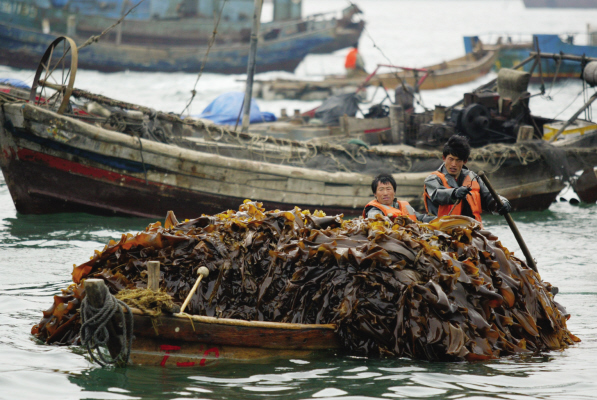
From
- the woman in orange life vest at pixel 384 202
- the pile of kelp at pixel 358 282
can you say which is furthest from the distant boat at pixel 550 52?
the pile of kelp at pixel 358 282

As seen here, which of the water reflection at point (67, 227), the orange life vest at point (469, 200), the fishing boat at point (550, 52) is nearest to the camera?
the orange life vest at point (469, 200)

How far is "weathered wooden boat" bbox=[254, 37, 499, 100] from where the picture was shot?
28.0 m

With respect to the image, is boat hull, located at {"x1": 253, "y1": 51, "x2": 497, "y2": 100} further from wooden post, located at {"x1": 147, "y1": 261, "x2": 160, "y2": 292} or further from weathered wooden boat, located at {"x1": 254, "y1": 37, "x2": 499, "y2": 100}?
wooden post, located at {"x1": 147, "y1": 261, "x2": 160, "y2": 292}

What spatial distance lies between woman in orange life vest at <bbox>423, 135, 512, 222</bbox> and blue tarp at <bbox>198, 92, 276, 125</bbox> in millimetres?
11996

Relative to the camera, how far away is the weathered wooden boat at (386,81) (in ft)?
92.0

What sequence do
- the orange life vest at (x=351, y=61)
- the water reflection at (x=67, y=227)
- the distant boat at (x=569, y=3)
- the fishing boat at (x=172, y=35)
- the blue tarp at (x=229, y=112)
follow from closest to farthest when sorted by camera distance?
the water reflection at (x=67, y=227), the blue tarp at (x=229, y=112), the orange life vest at (x=351, y=61), the fishing boat at (x=172, y=35), the distant boat at (x=569, y=3)

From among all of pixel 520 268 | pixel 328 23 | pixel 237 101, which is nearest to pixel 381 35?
pixel 328 23

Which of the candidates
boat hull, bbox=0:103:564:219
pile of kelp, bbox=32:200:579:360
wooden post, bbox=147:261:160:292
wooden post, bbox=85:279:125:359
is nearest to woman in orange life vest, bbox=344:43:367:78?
boat hull, bbox=0:103:564:219

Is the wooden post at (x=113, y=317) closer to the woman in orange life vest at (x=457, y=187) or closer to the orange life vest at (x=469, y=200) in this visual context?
the woman in orange life vest at (x=457, y=187)

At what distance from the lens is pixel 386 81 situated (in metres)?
30.3

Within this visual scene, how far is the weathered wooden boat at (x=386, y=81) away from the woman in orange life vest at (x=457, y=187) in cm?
1765

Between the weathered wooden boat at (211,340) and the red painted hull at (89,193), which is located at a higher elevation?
the red painted hull at (89,193)

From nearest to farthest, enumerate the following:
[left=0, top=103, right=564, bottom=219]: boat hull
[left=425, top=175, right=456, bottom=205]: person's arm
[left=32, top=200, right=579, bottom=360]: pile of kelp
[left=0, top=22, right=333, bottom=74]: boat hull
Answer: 1. [left=32, top=200, right=579, bottom=360]: pile of kelp
2. [left=425, top=175, right=456, bottom=205]: person's arm
3. [left=0, top=103, right=564, bottom=219]: boat hull
4. [left=0, top=22, right=333, bottom=74]: boat hull

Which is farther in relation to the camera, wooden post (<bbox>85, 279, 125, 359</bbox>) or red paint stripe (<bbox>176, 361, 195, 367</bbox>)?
red paint stripe (<bbox>176, 361, 195, 367</bbox>)
